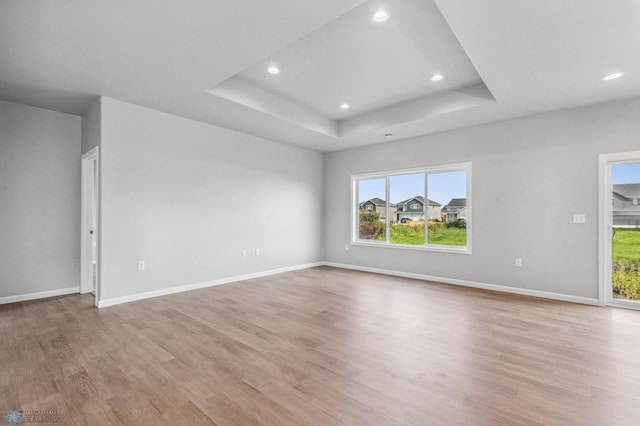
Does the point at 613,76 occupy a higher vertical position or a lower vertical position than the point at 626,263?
higher

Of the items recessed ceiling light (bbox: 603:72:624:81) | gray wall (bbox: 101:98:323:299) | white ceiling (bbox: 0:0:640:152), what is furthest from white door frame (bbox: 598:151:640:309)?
gray wall (bbox: 101:98:323:299)

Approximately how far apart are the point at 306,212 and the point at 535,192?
4221 millimetres

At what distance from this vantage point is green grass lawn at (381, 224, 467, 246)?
5176 mm

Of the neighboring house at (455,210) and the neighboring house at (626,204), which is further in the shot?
the neighboring house at (455,210)

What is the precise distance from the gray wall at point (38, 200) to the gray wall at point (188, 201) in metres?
1.18

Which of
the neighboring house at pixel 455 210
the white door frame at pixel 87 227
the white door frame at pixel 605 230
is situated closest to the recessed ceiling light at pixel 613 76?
the white door frame at pixel 605 230

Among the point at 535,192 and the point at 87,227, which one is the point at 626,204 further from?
the point at 87,227

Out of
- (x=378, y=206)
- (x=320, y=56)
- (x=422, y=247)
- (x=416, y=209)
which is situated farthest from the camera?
(x=378, y=206)

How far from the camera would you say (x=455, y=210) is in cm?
525

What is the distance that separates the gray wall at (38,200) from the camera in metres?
3.95

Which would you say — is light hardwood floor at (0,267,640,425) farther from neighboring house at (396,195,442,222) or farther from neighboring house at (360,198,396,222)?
neighboring house at (360,198,396,222)

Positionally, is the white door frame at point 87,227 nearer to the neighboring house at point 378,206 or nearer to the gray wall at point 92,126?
the gray wall at point 92,126

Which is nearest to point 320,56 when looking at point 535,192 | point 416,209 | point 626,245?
point 416,209

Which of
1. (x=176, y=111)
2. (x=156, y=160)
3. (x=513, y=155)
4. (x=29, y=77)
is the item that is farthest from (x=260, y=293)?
(x=513, y=155)
